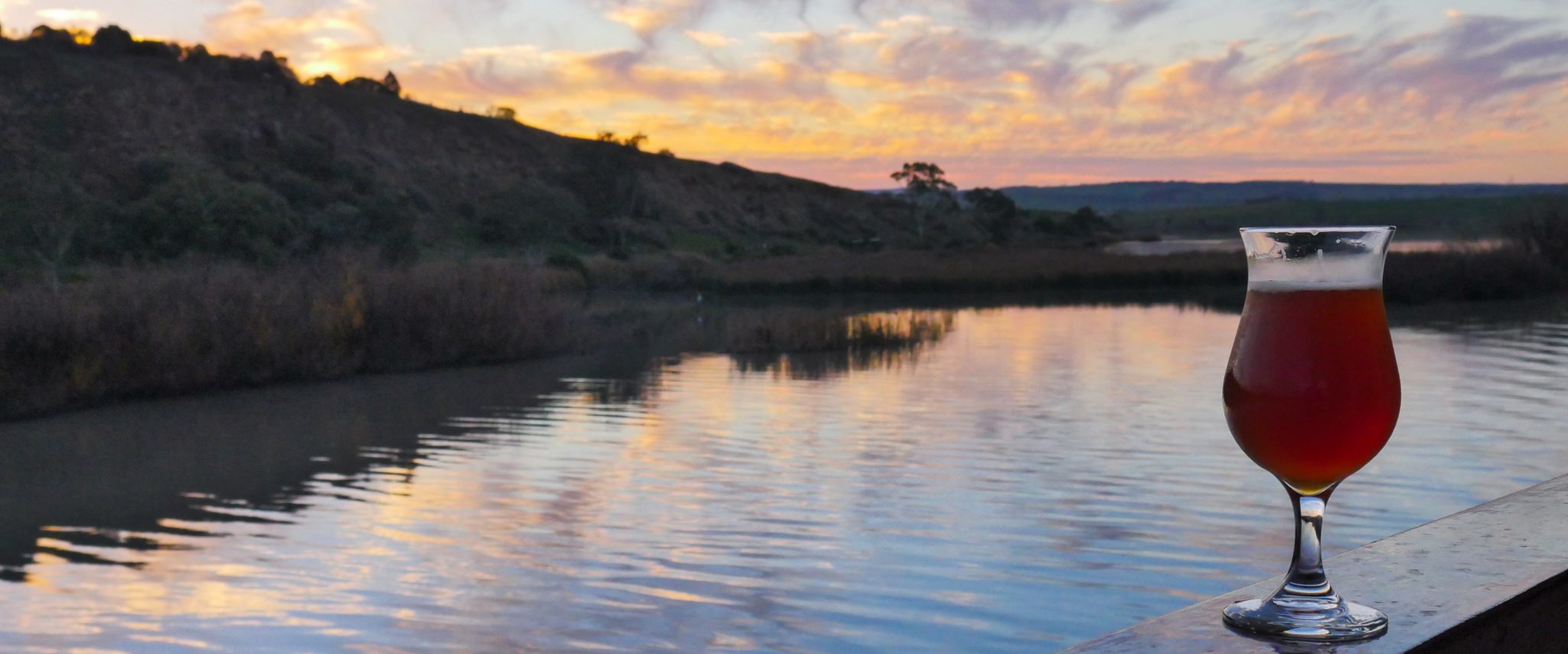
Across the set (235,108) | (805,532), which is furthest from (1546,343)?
(235,108)

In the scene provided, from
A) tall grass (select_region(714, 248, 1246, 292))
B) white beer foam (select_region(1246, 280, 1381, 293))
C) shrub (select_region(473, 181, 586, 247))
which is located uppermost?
shrub (select_region(473, 181, 586, 247))

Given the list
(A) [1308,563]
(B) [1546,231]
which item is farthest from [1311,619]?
(B) [1546,231]

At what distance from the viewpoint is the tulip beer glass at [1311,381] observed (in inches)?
48.6

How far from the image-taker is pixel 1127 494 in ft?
28.9

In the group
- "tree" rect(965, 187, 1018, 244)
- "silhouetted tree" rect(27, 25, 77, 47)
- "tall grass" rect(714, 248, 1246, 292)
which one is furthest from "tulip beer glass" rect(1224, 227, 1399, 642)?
"tree" rect(965, 187, 1018, 244)

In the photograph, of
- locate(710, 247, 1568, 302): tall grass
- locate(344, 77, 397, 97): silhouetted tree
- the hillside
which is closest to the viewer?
locate(710, 247, 1568, 302): tall grass

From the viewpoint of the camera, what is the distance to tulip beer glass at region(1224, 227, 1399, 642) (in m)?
1.23

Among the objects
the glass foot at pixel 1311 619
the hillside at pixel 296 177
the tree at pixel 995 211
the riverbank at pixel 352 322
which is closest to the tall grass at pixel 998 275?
the riverbank at pixel 352 322

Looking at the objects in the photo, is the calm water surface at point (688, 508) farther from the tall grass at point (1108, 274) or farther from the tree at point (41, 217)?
the tree at point (41, 217)

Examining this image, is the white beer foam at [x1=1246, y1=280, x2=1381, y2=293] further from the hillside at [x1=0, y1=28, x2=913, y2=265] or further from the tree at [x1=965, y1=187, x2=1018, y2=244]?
the tree at [x1=965, y1=187, x2=1018, y2=244]

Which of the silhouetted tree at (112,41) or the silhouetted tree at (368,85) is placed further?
the silhouetted tree at (368,85)

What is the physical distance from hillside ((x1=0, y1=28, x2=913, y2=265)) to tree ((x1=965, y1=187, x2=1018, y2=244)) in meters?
8.70

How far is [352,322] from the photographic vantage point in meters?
18.5

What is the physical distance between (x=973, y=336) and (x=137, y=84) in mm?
49837
